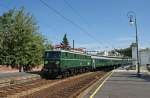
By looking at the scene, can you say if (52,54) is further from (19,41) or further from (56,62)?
(19,41)

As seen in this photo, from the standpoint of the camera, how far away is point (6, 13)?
57281mm

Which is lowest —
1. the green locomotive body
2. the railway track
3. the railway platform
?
the railway track

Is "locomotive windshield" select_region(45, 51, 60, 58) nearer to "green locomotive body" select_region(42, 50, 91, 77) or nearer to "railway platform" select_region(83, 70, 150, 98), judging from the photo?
"green locomotive body" select_region(42, 50, 91, 77)

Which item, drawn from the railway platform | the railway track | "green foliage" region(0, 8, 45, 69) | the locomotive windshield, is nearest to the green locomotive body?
the locomotive windshield

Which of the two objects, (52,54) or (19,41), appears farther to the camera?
(19,41)

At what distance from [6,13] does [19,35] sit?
17.9 ft

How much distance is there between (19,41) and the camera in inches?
2117

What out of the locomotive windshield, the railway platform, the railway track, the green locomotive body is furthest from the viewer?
the locomotive windshield

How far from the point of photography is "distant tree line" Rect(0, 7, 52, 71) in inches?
2089

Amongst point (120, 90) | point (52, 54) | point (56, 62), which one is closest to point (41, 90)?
point (120, 90)

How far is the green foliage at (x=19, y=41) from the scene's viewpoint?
53.1 metres

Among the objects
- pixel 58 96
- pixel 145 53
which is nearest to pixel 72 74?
pixel 58 96

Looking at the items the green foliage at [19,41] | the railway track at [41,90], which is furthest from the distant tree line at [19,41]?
the railway track at [41,90]

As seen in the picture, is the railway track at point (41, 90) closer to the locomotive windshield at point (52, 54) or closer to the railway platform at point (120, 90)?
the railway platform at point (120, 90)
